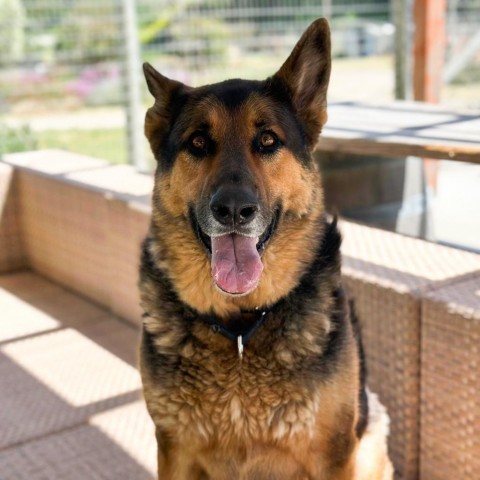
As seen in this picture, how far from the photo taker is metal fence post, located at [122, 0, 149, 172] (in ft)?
19.6

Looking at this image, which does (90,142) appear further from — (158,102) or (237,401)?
(237,401)

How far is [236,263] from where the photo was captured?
232 cm

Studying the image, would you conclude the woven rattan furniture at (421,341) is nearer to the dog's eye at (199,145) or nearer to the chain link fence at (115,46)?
the dog's eye at (199,145)

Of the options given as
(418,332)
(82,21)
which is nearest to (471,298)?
(418,332)

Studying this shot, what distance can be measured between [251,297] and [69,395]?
57.0 inches

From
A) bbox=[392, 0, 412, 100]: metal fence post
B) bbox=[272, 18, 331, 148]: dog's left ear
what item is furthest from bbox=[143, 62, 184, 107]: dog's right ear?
bbox=[392, 0, 412, 100]: metal fence post

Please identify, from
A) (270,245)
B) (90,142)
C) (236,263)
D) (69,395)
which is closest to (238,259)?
(236,263)

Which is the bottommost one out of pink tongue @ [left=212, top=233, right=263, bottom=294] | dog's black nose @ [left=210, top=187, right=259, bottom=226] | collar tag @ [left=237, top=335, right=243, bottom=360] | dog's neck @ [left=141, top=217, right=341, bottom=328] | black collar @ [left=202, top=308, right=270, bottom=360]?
collar tag @ [left=237, top=335, right=243, bottom=360]

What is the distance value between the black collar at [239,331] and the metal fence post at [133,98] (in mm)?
3738

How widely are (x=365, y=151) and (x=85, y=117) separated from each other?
6.32 m

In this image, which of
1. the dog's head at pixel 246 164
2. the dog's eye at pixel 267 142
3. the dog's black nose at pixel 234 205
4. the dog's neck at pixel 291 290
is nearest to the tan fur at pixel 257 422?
the dog's neck at pixel 291 290

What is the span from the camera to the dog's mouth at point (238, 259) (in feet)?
7.50

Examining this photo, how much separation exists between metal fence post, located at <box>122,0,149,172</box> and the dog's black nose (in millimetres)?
3853

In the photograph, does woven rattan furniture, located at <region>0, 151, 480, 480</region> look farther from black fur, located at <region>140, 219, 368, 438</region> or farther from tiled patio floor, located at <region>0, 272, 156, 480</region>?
tiled patio floor, located at <region>0, 272, 156, 480</region>
